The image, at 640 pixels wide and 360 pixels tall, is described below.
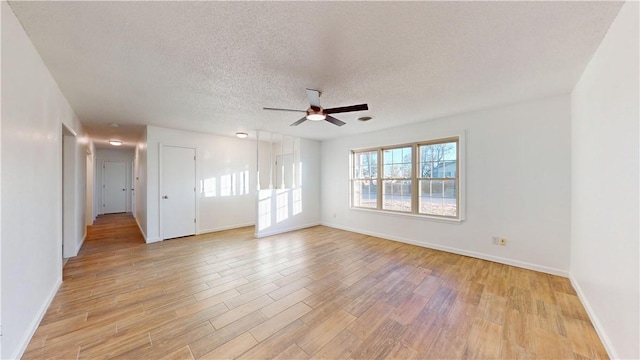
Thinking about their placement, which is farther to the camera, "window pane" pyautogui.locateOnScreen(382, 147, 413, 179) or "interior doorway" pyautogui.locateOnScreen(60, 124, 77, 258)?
"window pane" pyautogui.locateOnScreen(382, 147, 413, 179)

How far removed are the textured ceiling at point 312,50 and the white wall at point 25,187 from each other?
0.23m

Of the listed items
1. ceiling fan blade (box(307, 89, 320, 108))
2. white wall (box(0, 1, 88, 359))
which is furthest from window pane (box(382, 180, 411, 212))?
white wall (box(0, 1, 88, 359))

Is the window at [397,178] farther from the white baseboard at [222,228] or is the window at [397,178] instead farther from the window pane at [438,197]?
the white baseboard at [222,228]

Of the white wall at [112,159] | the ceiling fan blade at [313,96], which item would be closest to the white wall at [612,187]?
the ceiling fan blade at [313,96]

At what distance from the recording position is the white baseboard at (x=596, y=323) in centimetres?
170

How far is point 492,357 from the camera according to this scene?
5.61ft

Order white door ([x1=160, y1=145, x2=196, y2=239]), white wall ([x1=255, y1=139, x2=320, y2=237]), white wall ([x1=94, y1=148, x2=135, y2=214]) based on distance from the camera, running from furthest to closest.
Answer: white wall ([x1=94, y1=148, x2=135, y2=214]), white wall ([x1=255, y1=139, x2=320, y2=237]), white door ([x1=160, y1=145, x2=196, y2=239])

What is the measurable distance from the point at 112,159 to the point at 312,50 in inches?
405

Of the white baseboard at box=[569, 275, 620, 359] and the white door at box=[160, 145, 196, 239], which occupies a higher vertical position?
the white door at box=[160, 145, 196, 239]

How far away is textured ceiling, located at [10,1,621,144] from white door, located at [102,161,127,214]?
22.4 feet

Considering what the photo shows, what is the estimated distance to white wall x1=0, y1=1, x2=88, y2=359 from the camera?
1.54m

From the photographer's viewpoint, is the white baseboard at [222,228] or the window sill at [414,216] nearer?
the window sill at [414,216]

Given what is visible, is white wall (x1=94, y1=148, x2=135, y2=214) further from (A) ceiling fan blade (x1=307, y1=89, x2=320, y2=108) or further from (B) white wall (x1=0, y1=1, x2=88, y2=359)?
(A) ceiling fan blade (x1=307, y1=89, x2=320, y2=108)

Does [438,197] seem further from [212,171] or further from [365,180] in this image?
[212,171]
